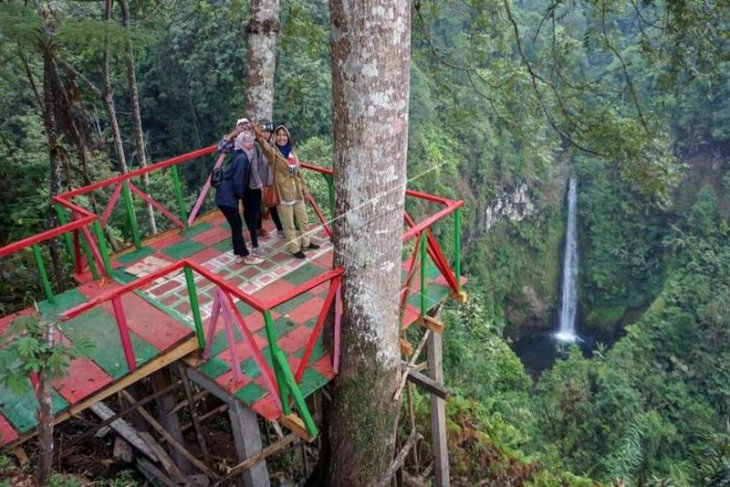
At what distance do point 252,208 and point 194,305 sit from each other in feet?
5.57

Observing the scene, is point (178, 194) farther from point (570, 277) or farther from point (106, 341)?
point (570, 277)

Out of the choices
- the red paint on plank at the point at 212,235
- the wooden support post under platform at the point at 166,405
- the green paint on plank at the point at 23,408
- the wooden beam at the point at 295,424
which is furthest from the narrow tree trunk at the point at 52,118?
the wooden beam at the point at 295,424

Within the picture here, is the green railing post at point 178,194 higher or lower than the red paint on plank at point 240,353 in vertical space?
higher

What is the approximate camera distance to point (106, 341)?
4504 millimetres

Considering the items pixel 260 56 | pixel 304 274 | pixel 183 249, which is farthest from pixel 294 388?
pixel 260 56

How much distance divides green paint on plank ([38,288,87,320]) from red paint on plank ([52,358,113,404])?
0.91 metres

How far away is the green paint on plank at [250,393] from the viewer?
409cm

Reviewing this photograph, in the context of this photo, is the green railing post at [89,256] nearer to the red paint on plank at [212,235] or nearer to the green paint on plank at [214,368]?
the red paint on plank at [212,235]

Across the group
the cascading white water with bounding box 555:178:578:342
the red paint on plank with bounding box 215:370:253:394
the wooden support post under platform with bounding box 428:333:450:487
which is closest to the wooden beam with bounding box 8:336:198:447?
the red paint on plank with bounding box 215:370:253:394

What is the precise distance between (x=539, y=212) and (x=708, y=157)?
9.46 metres

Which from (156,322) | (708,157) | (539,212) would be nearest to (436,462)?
(156,322)

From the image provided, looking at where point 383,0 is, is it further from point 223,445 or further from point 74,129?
point 223,445

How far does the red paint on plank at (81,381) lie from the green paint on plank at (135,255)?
1.76m

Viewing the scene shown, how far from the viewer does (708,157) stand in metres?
31.4
